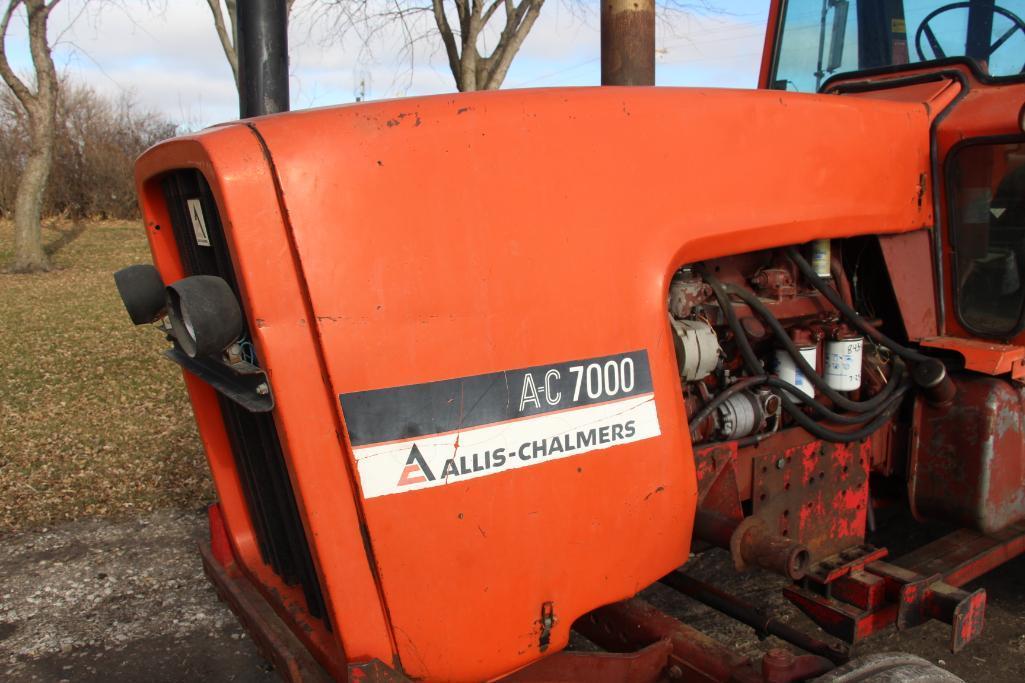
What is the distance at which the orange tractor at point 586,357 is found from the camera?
5.92 ft

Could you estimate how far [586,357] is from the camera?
201cm

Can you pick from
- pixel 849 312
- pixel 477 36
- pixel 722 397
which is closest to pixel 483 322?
pixel 722 397

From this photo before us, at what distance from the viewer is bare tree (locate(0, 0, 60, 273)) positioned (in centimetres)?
1493

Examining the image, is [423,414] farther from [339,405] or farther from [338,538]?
[338,538]

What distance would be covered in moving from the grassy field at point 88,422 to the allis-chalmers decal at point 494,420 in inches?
132

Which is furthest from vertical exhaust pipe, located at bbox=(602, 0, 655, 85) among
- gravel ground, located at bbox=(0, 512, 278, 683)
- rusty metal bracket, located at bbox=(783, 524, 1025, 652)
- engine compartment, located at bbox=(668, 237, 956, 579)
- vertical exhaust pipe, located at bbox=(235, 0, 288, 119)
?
gravel ground, located at bbox=(0, 512, 278, 683)

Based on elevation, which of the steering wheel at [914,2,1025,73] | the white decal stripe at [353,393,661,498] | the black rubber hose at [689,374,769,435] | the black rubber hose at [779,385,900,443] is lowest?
the black rubber hose at [779,385,900,443]

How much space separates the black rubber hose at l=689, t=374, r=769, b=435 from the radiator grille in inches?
42.3

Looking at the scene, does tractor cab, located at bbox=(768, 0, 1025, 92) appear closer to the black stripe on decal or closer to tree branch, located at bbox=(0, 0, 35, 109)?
the black stripe on decal

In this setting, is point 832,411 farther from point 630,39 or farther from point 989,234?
point 630,39

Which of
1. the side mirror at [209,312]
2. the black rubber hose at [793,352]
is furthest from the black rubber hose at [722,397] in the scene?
the side mirror at [209,312]

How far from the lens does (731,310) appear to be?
2.40m

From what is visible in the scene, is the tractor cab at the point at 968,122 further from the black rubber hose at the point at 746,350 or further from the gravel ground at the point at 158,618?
the gravel ground at the point at 158,618

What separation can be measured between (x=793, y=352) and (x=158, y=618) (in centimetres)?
277
